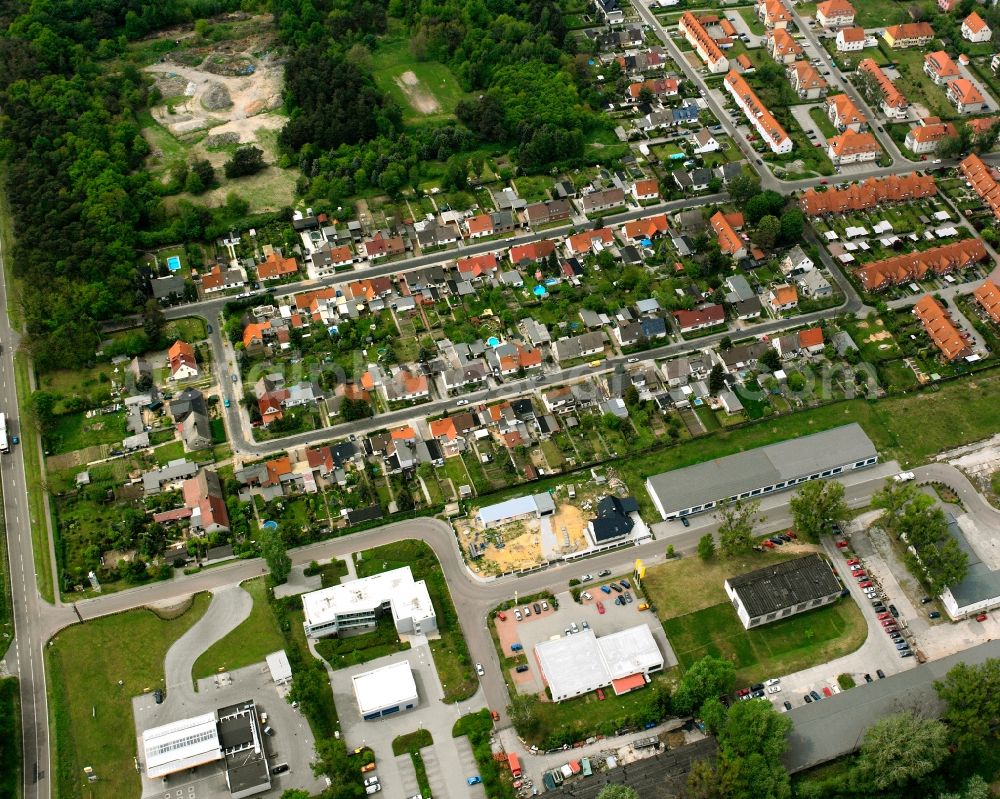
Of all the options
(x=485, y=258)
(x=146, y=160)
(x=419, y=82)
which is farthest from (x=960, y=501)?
(x=146, y=160)

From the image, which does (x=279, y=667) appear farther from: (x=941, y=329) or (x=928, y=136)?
(x=928, y=136)

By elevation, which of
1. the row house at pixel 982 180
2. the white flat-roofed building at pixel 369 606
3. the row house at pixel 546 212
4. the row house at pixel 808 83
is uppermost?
the row house at pixel 808 83

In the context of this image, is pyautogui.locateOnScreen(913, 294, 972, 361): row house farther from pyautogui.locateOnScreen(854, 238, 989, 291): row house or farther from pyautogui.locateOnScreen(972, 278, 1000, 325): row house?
pyautogui.locateOnScreen(972, 278, 1000, 325): row house

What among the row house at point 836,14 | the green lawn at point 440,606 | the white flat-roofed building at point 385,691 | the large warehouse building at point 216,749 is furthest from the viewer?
the row house at point 836,14

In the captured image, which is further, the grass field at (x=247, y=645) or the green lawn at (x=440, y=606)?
the grass field at (x=247, y=645)

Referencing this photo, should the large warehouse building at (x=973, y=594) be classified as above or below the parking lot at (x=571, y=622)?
below

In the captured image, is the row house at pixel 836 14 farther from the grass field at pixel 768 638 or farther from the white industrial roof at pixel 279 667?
the white industrial roof at pixel 279 667

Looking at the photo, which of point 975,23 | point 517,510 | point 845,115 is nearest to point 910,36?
point 975,23


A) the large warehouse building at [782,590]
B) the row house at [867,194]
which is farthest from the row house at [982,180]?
the large warehouse building at [782,590]
